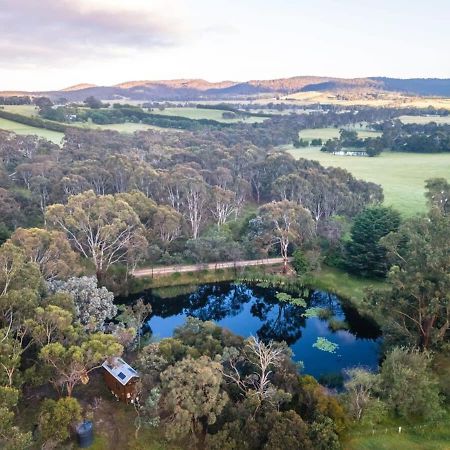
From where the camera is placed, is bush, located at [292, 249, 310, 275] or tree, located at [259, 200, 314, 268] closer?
bush, located at [292, 249, 310, 275]

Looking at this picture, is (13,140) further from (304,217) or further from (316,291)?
(316,291)

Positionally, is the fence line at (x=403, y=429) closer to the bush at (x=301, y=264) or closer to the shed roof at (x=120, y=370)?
the shed roof at (x=120, y=370)

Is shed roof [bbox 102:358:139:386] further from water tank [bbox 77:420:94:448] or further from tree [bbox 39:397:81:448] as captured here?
tree [bbox 39:397:81:448]

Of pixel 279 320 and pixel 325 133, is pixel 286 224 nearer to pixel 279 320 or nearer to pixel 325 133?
pixel 279 320

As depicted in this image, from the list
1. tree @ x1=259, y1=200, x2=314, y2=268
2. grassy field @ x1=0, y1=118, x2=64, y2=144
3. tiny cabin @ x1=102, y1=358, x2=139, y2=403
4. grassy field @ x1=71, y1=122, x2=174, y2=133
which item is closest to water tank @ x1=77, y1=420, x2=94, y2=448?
tiny cabin @ x1=102, y1=358, x2=139, y2=403

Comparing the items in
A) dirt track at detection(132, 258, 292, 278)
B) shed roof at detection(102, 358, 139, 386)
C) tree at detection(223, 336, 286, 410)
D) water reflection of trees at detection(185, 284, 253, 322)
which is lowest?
water reflection of trees at detection(185, 284, 253, 322)

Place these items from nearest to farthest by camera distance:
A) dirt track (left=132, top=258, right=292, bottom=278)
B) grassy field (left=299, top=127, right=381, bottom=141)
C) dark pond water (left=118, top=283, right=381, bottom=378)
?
1. dark pond water (left=118, top=283, right=381, bottom=378)
2. dirt track (left=132, top=258, right=292, bottom=278)
3. grassy field (left=299, top=127, right=381, bottom=141)

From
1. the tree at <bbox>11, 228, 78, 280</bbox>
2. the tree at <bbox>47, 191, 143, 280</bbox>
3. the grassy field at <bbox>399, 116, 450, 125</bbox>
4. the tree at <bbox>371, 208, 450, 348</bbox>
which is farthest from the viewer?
the grassy field at <bbox>399, 116, 450, 125</bbox>
